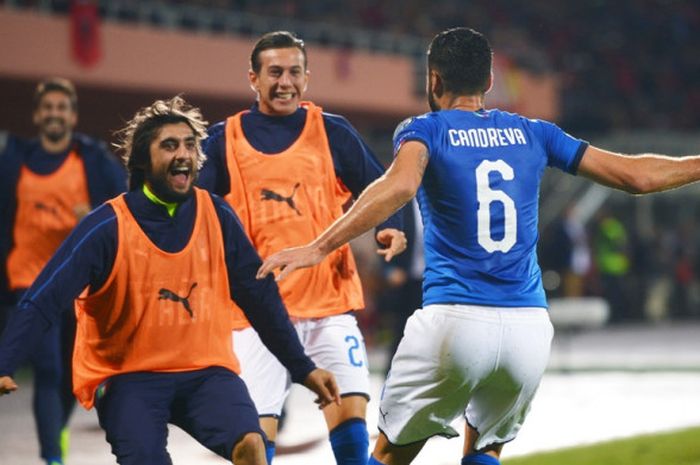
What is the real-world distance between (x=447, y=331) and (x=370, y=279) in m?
16.3

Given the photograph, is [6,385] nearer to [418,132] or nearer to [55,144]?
[418,132]

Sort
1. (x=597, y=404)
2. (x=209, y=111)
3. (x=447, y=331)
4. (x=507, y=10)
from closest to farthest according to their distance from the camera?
(x=447, y=331) < (x=597, y=404) < (x=209, y=111) < (x=507, y=10)

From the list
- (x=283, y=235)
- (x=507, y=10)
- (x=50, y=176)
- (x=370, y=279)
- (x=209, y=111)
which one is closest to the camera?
(x=283, y=235)

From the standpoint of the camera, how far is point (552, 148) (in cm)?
551

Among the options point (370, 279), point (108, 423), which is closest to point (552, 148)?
point (108, 423)

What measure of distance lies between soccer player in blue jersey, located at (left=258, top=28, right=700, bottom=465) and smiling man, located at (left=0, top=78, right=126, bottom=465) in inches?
142

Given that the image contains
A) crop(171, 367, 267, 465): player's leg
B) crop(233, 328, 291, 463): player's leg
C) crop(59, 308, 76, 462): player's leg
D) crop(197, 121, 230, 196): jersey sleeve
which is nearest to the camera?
crop(171, 367, 267, 465): player's leg

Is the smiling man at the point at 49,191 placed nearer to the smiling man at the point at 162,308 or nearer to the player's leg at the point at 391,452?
the smiling man at the point at 162,308

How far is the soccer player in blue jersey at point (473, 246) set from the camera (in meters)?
5.30

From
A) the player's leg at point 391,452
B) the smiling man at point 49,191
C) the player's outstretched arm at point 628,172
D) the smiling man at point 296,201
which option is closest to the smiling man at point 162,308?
the player's leg at point 391,452

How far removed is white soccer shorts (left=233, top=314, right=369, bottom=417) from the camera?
668cm

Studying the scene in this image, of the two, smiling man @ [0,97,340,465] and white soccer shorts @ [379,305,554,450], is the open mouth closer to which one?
smiling man @ [0,97,340,465]

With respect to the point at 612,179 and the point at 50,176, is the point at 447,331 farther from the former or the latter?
the point at 50,176

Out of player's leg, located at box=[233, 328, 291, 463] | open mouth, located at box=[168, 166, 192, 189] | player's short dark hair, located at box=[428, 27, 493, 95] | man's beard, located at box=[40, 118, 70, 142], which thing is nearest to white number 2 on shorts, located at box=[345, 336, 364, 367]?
player's leg, located at box=[233, 328, 291, 463]
